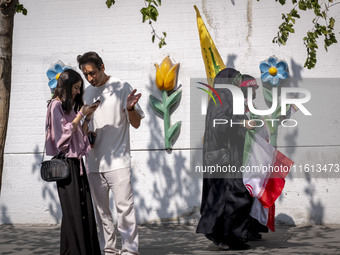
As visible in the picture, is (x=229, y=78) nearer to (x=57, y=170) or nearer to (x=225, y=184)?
(x=225, y=184)

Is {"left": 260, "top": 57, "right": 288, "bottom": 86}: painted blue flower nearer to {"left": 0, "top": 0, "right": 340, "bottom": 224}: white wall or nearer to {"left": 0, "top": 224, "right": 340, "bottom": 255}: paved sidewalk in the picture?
{"left": 0, "top": 0, "right": 340, "bottom": 224}: white wall

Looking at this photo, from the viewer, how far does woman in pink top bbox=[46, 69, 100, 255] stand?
6.99 meters

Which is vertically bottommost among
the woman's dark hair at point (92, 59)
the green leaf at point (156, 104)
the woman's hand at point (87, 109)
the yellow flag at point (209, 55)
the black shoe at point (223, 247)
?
the black shoe at point (223, 247)

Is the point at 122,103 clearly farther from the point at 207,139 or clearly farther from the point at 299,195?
the point at 299,195

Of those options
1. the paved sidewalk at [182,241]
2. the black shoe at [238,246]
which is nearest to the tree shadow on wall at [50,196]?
the paved sidewalk at [182,241]

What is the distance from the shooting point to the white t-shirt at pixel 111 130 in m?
7.59

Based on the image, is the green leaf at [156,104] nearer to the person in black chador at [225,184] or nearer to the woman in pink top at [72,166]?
the person in black chador at [225,184]

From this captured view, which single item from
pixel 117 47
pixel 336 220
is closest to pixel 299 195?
pixel 336 220

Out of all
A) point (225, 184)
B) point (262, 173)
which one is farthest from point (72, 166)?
point (262, 173)

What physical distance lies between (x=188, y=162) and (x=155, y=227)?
3.25ft

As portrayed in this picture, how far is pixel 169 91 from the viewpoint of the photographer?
35.3 ft

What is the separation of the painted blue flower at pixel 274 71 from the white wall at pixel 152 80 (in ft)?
0.43

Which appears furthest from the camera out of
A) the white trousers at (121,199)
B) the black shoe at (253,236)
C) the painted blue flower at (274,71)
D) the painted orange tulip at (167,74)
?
the painted orange tulip at (167,74)

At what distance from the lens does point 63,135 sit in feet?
22.9
